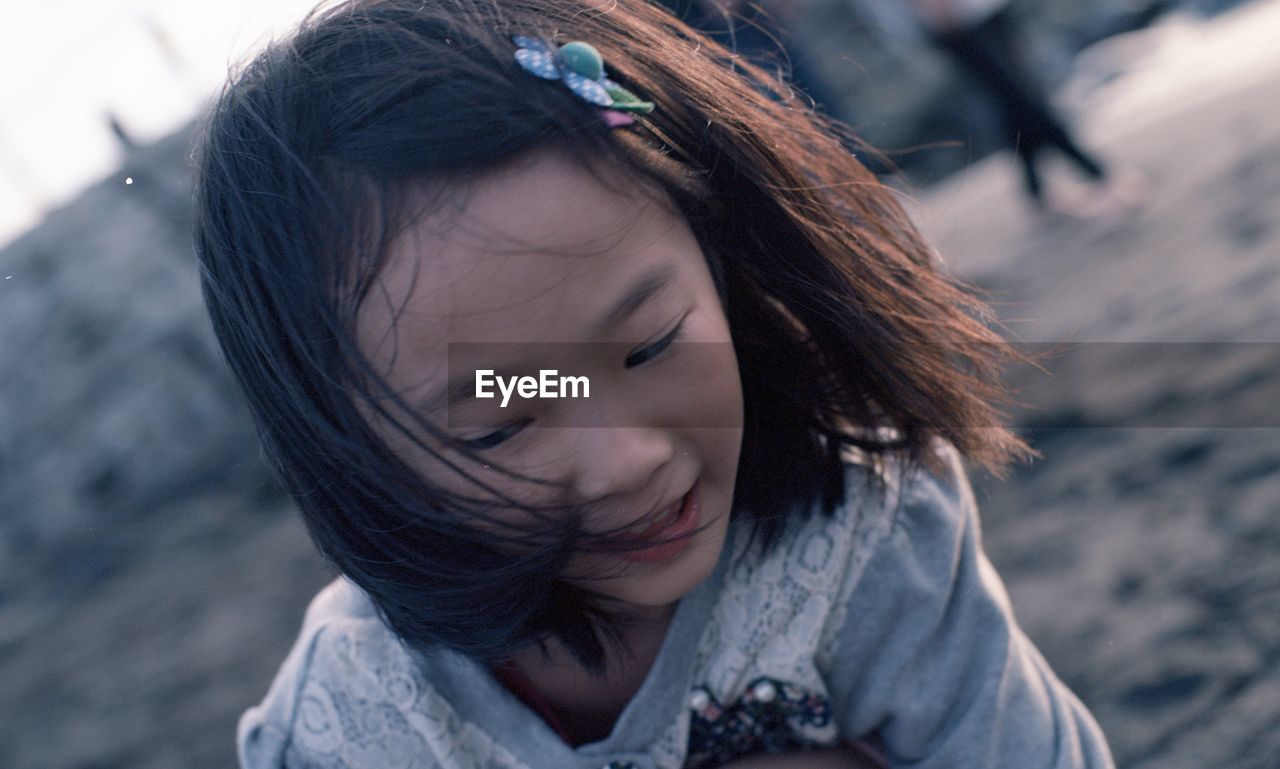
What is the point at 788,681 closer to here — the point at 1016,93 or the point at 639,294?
the point at 639,294

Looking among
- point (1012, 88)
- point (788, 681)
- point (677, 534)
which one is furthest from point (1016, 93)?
point (677, 534)

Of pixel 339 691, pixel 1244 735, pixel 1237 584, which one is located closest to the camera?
pixel 339 691

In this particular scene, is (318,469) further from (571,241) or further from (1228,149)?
(1228,149)

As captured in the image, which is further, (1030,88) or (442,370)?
(1030,88)

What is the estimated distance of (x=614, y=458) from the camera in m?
0.81

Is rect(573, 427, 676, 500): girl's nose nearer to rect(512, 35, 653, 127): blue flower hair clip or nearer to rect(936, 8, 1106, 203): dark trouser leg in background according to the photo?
rect(512, 35, 653, 127): blue flower hair clip

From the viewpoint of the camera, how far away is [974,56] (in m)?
3.12

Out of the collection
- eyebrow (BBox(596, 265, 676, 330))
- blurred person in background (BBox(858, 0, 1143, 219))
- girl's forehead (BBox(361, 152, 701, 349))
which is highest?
girl's forehead (BBox(361, 152, 701, 349))

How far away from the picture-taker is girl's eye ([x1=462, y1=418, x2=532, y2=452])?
799 millimetres

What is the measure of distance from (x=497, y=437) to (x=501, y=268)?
127 millimetres

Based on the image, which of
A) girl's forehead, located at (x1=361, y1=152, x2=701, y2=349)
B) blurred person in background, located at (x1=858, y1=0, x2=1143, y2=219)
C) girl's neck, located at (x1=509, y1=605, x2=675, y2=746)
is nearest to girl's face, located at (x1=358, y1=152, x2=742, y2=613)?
girl's forehead, located at (x1=361, y1=152, x2=701, y2=349)

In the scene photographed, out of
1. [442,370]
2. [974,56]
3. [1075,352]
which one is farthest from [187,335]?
[442,370]

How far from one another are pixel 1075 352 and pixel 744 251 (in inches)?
61.6

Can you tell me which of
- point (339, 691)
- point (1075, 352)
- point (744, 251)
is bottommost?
point (1075, 352)
